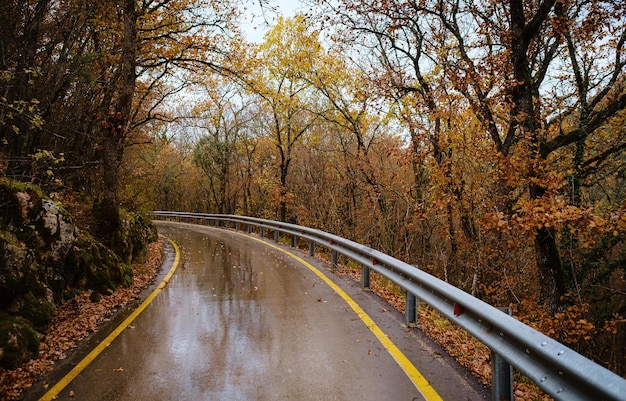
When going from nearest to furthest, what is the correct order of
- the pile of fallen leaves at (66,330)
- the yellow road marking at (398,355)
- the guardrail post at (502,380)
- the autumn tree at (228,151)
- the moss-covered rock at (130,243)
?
the guardrail post at (502,380), the yellow road marking at (398,355), the pile of fallen leaves at (66,330), the moss-covered rock at (130,243), the autumn tree at (228,151)

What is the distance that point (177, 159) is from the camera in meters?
45.9

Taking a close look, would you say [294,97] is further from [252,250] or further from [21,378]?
[21,378]

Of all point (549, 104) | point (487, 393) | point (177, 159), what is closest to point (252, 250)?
point (549, 104)

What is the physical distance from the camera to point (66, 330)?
6043 millimetres

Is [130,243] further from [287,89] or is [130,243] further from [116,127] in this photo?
[287,89]

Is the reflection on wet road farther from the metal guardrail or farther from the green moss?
the green moss

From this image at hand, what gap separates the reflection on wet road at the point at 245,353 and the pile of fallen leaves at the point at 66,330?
19.3 inches

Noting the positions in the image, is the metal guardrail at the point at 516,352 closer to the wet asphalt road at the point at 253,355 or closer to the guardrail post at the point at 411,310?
the guardrail post at the point at 411,310

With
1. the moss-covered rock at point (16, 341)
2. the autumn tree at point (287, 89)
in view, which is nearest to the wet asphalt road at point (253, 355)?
the moss-covered rock at point (16, 341)

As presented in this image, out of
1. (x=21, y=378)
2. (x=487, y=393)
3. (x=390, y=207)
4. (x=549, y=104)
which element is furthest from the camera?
(x=390, y=207)

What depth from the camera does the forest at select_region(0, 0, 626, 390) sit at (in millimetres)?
8836

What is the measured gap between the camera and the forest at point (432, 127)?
8836 millimetres

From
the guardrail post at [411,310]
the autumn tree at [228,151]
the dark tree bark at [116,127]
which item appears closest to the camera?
the guardrail post at [411,310]

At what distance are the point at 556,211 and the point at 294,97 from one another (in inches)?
783
